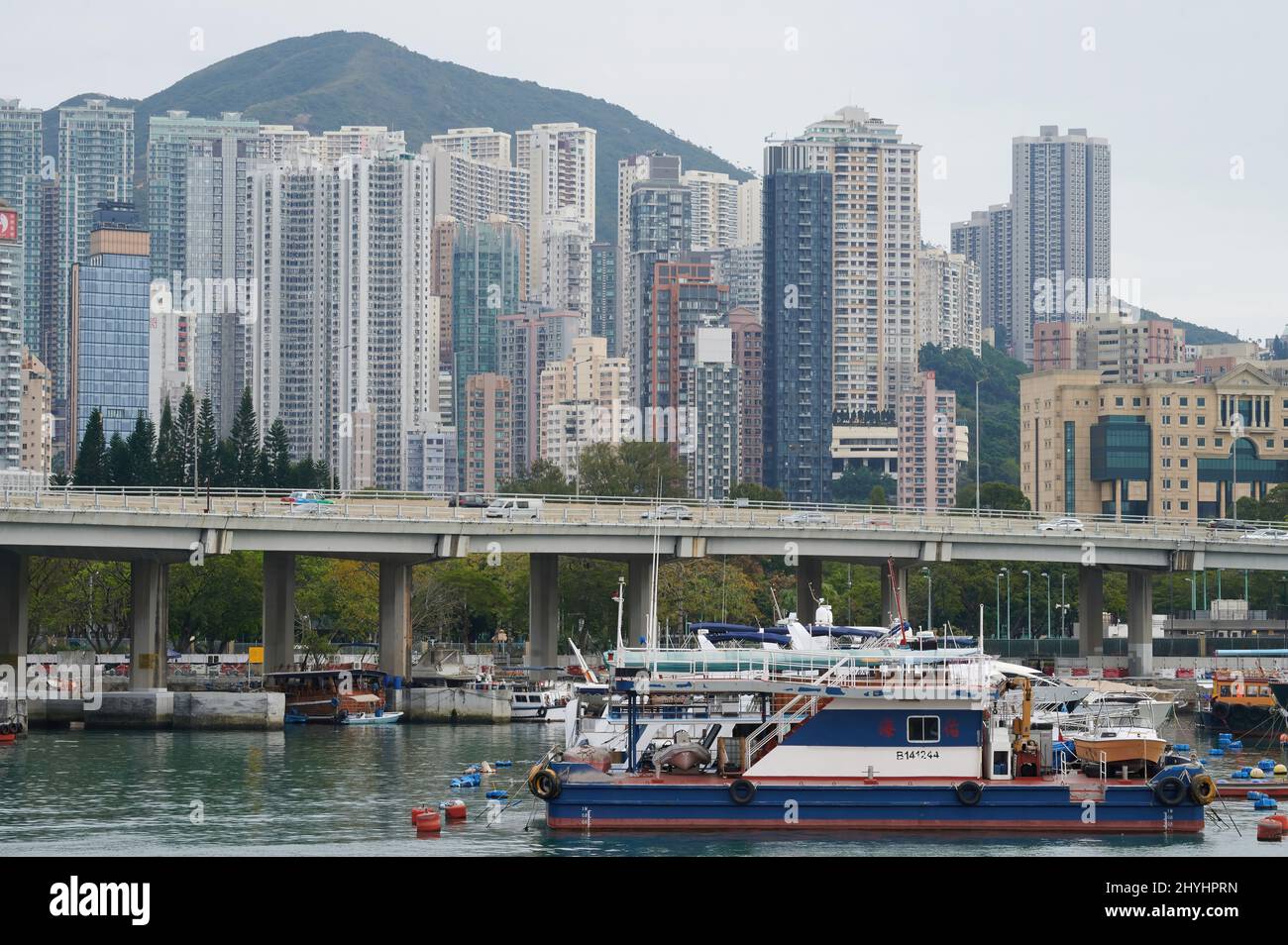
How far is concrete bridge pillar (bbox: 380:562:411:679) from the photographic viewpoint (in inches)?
4033

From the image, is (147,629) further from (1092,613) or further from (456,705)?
(1092,613)

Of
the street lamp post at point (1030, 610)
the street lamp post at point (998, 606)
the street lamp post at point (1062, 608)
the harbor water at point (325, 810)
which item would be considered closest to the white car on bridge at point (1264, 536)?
the harbor water at point (325, 810)

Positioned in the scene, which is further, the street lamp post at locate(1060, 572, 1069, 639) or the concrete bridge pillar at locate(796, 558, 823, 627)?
the street lamp post at locate(1060, 572, 1069, 639)

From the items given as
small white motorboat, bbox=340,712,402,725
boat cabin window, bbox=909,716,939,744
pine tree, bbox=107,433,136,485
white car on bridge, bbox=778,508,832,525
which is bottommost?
small white motorboat, bbox=340,712,402,725

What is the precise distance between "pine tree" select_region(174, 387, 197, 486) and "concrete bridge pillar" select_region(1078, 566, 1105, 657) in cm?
6664

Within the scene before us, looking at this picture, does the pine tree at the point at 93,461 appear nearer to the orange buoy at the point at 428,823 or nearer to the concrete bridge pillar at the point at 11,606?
the concrete bridge pillar at the point at 11,606

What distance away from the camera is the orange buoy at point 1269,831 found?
5253 centimetres

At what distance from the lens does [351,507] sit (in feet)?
323

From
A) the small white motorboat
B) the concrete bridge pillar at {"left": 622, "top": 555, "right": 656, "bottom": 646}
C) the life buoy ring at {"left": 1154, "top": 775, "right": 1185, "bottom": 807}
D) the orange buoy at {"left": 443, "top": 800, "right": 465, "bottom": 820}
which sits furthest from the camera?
the concrete bridge pillar at {"left": 622, "top": 555, "right": 656, "bottom": 646}

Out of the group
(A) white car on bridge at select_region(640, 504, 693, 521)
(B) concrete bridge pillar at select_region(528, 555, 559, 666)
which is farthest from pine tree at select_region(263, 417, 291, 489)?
(A) white car on bridge at select_region(640, 504, 693, 521)

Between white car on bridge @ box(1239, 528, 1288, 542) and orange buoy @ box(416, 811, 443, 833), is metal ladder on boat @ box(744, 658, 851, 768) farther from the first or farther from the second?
white car on bridge @ box(1239, 528, 1288, 542)
